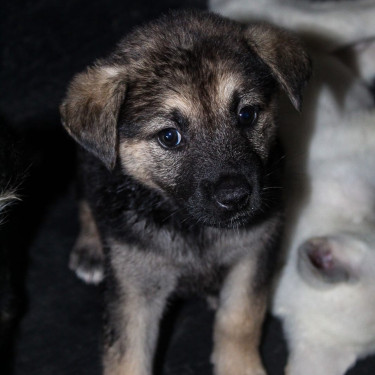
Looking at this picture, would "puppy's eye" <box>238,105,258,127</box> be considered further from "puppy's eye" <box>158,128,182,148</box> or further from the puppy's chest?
the puppy's chest

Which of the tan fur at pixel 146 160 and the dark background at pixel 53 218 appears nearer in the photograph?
the tan fur at pixel 146 160

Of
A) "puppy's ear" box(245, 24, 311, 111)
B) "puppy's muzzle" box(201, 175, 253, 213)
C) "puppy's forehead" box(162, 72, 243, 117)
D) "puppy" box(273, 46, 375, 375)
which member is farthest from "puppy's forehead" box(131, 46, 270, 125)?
"puppy" box(273, 46, 375, 375)

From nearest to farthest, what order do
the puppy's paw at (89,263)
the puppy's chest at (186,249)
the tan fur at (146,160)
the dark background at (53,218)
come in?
the tan fur at (146,160)
the puppy's chest at (186,249)
the dark background at (53,218)
the puppy's paw at (89,263)

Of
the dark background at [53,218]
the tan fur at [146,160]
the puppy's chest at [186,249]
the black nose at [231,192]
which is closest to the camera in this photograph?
the black nose at [231,192]

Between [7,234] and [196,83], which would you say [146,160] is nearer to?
[196,83]

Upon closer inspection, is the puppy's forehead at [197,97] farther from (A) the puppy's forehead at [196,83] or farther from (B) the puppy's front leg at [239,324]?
(B) the puppy's front leg at [239,324]

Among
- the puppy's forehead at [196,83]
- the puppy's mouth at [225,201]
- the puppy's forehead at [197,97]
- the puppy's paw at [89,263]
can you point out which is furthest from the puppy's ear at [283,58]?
the puppy's paw at [89,263]

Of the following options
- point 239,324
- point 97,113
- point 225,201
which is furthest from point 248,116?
point 239,324
